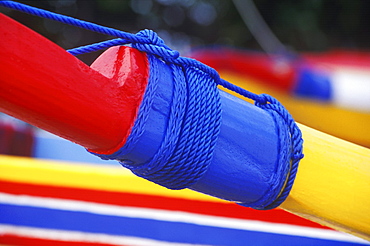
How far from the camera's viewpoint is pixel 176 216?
158cm

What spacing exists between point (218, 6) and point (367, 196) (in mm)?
6945

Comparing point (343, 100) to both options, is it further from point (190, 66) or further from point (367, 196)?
point (190, 66)

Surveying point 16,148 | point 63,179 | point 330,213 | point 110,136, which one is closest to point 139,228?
Answer: point 63,179

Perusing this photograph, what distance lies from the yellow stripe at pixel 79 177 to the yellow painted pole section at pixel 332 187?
0.81 m

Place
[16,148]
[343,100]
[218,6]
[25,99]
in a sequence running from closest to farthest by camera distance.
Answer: [25,99], [16,148], [343,100], [218,6]

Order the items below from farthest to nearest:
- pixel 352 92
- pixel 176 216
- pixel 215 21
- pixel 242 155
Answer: pixel 215 21 → pixel 352 92 → pixel 176 216 → pixel 242 155

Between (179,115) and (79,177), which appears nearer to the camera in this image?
(179,115)

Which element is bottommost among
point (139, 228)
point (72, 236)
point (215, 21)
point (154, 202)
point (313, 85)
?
point (72, 236)

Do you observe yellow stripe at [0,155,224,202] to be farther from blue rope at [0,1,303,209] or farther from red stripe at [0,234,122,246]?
blue rope at [0,1,303,209]

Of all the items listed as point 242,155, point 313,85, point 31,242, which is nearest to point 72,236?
point 31,242

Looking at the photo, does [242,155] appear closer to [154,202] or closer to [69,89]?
[69,89]

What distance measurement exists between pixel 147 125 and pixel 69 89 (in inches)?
5.2

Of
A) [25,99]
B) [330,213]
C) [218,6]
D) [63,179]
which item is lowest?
[63,179]

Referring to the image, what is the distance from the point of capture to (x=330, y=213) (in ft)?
2.60
